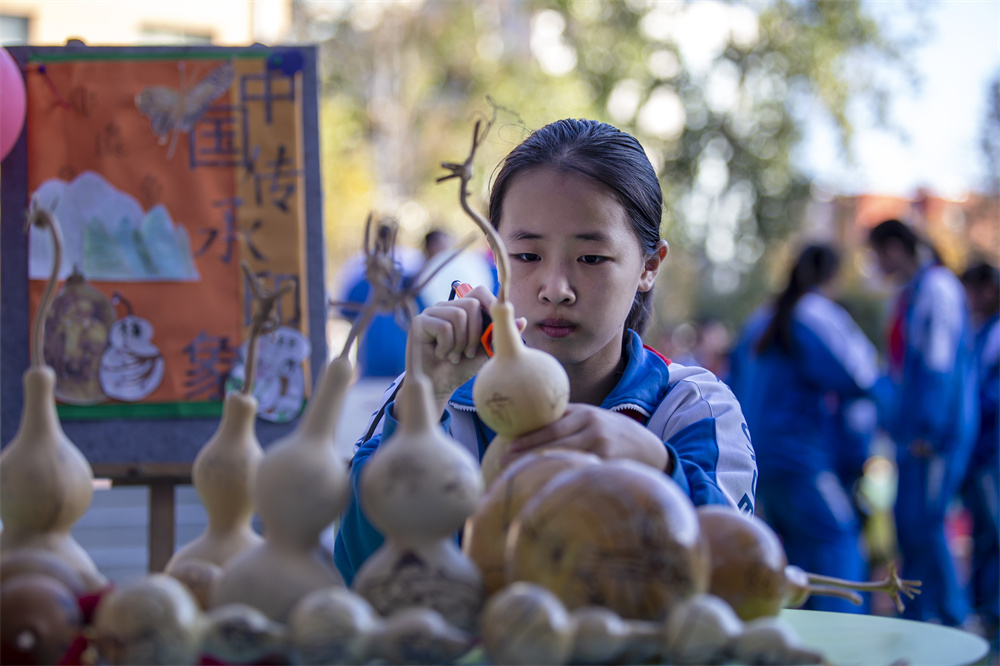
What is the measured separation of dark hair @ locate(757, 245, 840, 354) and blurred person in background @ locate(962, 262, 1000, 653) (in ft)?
4.18

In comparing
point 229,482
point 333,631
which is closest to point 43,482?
point 229,482

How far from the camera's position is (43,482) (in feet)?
2.70

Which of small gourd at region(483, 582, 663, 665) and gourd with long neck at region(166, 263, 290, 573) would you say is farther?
gourd with long neck at region(166, 263, 290, 573)

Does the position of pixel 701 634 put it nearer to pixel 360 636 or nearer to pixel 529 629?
pixel 529 629

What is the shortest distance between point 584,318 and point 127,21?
4.09m

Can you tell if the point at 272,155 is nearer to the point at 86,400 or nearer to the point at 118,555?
the point at 86,400

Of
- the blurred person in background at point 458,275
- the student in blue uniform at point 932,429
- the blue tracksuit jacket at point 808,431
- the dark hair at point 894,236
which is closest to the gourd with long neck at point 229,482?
the blurred person in background at point 458,275

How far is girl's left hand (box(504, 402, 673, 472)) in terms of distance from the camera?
0.92 metres

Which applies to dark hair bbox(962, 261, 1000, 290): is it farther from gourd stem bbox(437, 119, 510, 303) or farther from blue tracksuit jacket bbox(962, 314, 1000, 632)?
gourd stem bbox(437, 119, 510, 303)

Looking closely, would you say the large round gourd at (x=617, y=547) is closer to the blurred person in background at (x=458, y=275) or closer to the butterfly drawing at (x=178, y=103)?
the butterfly drawing at (x=178, y=103)

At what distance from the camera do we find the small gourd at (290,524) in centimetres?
71

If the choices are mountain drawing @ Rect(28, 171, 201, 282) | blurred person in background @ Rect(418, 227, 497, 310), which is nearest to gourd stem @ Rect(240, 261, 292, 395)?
mountain drawing @ Rect(28, 171, 201, 282)

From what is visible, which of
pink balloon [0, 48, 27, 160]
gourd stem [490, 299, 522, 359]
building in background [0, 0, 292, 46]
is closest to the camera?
gourd stem [490, 299, 522, 359]

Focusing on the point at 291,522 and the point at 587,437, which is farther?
the point at 587,437
